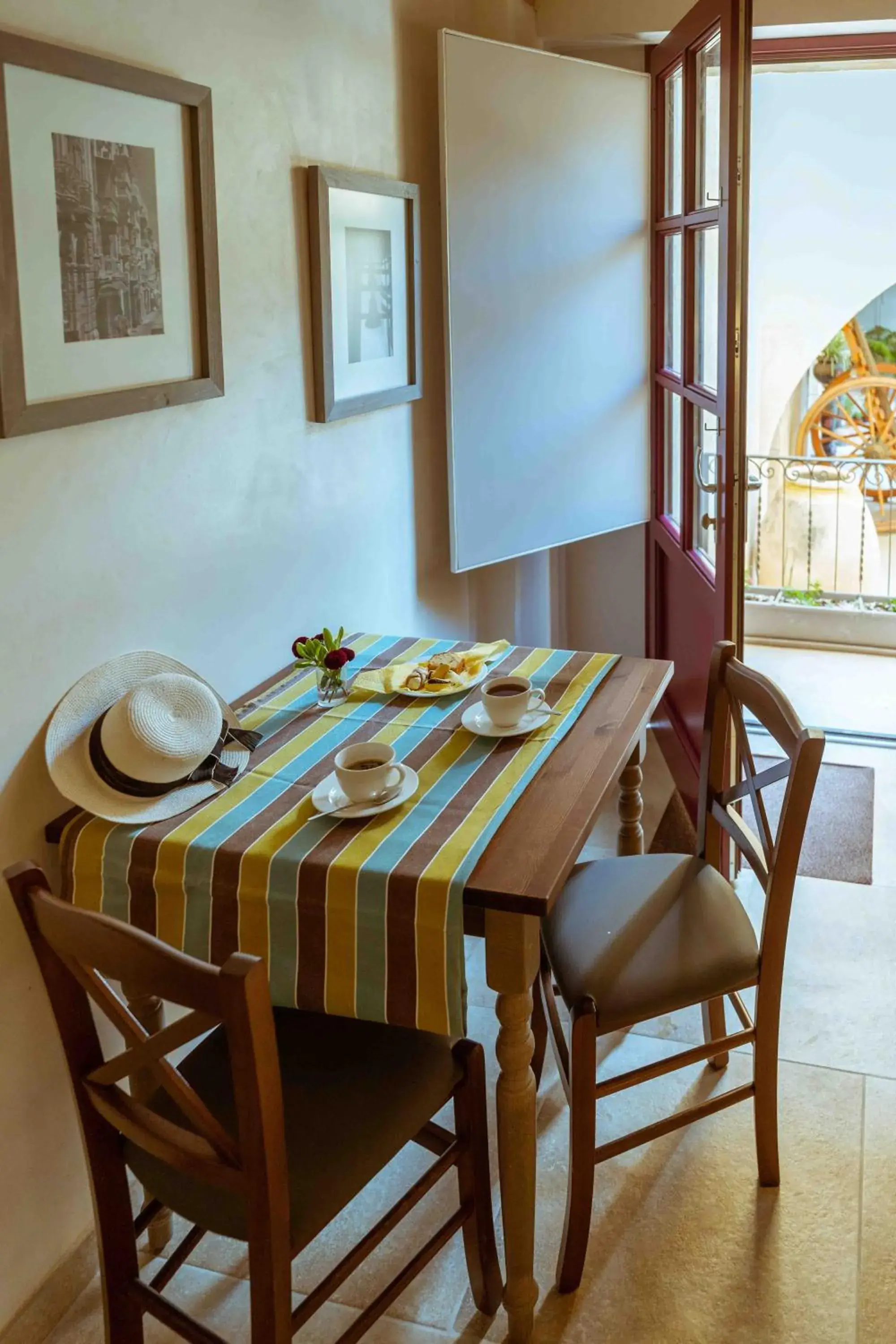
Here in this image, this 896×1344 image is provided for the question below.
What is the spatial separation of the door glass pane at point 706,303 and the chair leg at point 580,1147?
1719 millimetres

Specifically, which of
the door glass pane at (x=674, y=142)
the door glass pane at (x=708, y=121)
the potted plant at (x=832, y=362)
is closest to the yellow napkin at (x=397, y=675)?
the door glass pane at (x=708, y=121)

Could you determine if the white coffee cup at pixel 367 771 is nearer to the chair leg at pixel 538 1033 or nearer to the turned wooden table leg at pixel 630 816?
the chair leg at pixel 538 1033

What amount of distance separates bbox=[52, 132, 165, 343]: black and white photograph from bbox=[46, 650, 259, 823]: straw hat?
490 mm

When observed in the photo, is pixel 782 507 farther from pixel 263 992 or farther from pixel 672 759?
pixel 263 992

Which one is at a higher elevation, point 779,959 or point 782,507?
point 782,507

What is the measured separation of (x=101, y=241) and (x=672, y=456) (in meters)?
2.13

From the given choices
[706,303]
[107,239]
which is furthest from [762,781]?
[706,303]

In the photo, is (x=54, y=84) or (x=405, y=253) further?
(x=405, y=253)

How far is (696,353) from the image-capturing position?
3.13m

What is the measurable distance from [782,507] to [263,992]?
476 centimetres

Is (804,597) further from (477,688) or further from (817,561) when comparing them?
(477,688)

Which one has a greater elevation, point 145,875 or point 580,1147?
point 145,875

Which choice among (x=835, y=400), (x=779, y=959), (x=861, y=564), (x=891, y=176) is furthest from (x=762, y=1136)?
(x=835, y=400)

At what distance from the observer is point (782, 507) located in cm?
549
